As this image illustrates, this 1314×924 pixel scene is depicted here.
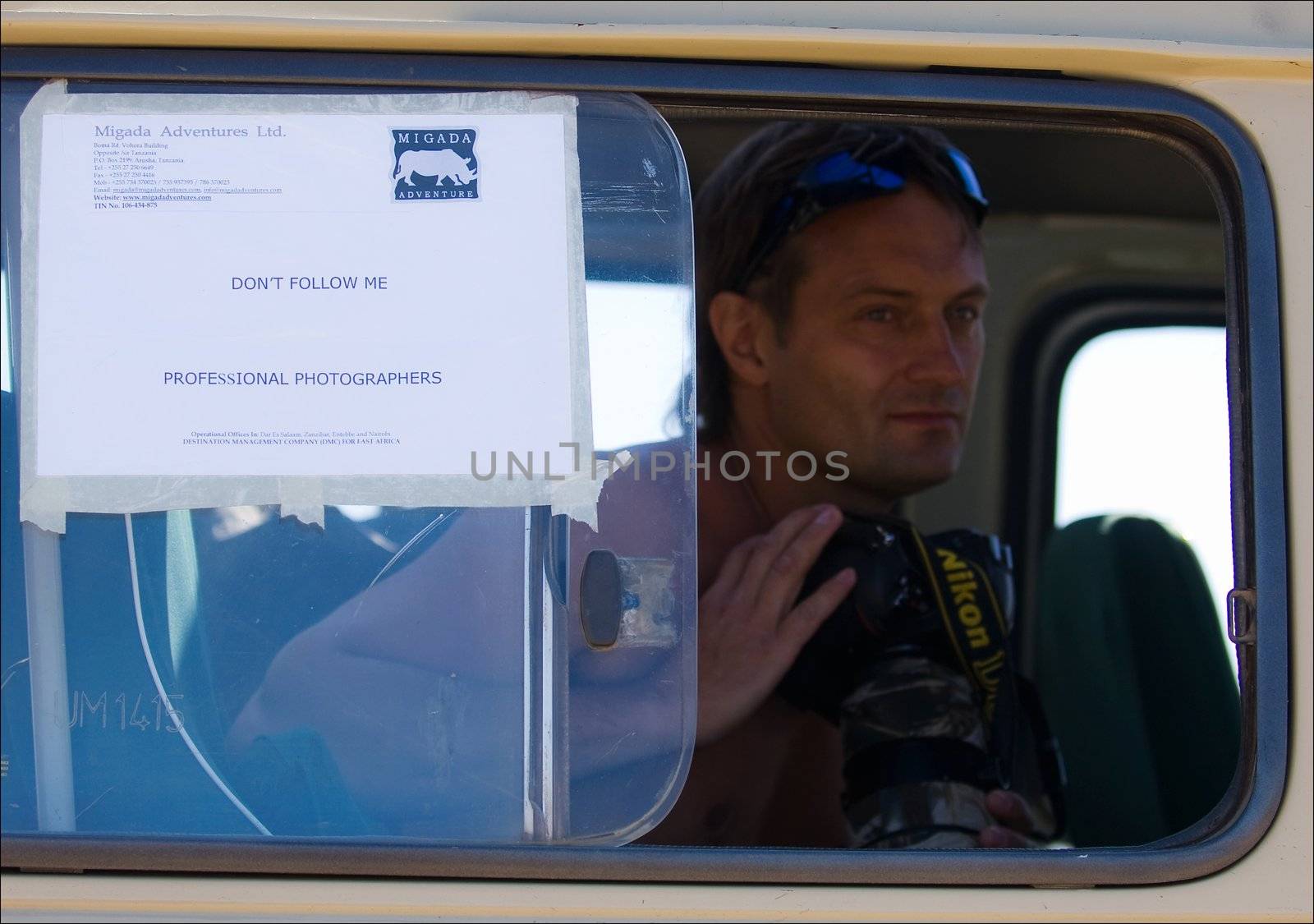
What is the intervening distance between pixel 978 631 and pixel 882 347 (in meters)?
0.55

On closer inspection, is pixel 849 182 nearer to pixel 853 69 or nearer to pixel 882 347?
pixel 882 347

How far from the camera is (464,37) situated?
3.70 ft

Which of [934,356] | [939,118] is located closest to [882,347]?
[934,356]

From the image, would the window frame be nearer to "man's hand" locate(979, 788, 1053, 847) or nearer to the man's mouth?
"man's hand" locate(979, 788, 1053, 847)

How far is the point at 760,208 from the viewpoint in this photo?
2.23 meters

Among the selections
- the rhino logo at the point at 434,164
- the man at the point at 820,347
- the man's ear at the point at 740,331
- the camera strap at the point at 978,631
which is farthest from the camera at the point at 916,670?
the rhino logo at the point at 434,164

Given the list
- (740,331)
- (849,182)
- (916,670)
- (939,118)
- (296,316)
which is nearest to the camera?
(296,316)

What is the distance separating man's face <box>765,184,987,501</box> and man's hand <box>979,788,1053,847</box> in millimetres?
569

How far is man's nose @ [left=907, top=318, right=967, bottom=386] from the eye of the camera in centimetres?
216

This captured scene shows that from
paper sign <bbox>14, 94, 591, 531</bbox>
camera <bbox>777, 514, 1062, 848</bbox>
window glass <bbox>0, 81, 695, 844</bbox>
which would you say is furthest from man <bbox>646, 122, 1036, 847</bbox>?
paper sign <bbox>14, 94, 591, 531</bbox>

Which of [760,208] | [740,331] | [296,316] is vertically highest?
[760,208]

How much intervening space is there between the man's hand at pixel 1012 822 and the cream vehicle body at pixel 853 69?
58cm

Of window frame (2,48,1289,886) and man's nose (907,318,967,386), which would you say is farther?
man's nose (907,318,967,386)

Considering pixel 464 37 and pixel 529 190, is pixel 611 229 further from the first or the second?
pixel 464 37
